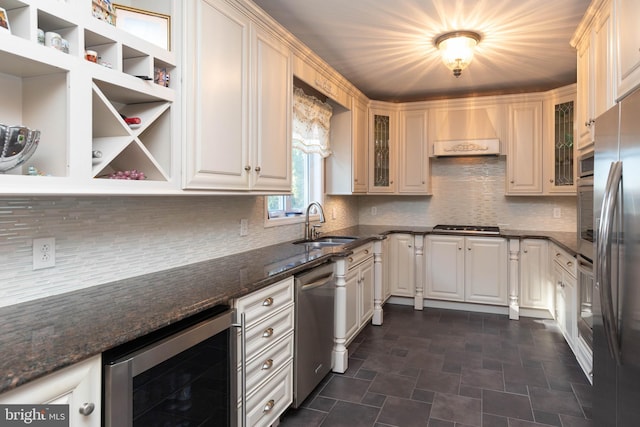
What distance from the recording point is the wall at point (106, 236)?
142cm

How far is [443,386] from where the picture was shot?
2.64m

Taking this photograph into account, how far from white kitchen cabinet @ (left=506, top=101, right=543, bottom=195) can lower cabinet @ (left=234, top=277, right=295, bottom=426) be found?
319cm

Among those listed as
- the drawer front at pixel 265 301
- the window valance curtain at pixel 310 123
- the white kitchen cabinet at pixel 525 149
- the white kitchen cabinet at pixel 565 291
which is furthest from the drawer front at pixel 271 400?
the white kitchen cabinet at pixel 525 149

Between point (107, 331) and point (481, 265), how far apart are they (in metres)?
3.86

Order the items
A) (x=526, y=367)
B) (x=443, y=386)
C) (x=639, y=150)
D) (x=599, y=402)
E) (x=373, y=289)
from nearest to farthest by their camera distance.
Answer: (x=639, y=150), (x=599, y=402), (x=443, y=386), (x=526, y=367), (x=373, y=289)

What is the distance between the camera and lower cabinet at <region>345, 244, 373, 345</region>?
308 centimetres

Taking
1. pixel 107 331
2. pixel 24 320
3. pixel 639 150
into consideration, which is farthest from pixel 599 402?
pixel 24 320

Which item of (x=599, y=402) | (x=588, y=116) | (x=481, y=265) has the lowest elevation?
(x=599, y=402)

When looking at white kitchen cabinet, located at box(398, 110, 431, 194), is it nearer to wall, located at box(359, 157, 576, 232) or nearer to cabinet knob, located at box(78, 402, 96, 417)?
wall, located at box(359, 157, 576, 232)

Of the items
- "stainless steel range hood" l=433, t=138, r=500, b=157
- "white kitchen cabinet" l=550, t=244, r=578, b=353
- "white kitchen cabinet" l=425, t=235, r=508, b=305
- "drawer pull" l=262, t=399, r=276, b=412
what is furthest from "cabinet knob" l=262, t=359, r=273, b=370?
"stainless steel range hood" l=433, t=138, r=500, b=157

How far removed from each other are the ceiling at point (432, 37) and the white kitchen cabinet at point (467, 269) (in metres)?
1.66

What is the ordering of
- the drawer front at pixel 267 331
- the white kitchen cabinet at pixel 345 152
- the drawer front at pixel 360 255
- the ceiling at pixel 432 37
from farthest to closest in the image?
the white kitchen cabinet at pixel 345 152
the drawer front at pixel 360 255
the ceiling at pixel 432 37
the drawer front at pixel 267 331

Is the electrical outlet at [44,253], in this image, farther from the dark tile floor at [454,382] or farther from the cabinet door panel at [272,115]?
the dark tile floor at [454,382]

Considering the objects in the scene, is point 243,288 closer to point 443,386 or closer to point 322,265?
point 322,265
